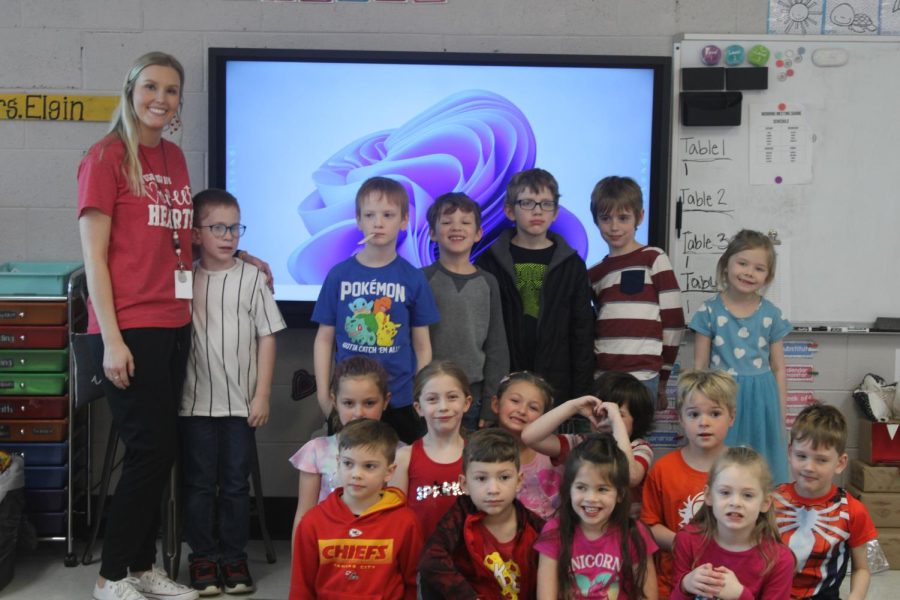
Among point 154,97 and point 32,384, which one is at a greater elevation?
point 154,97

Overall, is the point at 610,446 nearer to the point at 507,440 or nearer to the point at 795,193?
the point at 507,440

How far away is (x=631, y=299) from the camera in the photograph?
121 inches

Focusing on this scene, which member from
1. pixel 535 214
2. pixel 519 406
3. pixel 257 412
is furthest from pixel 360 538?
pixel 535 214

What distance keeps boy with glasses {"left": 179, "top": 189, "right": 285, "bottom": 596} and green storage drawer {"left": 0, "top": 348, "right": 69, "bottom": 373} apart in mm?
521

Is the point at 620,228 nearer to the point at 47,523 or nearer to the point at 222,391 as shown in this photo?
the point at 222,391

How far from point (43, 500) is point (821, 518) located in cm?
246

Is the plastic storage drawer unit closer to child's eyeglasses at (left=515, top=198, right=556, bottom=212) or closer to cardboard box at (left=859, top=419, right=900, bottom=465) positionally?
child's eyeglasses at (left=515, top=198, right=556, bottom=212)

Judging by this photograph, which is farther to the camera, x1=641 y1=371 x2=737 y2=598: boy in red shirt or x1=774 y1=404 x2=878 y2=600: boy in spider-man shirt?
x1=641 y1=371 x2=737 y2=598: boy in red shirt

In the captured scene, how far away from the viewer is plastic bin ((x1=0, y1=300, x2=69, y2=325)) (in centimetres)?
313

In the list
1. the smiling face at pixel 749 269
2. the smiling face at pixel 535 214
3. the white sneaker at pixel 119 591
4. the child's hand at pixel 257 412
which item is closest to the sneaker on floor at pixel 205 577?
the white sneaker at pixel 119 591

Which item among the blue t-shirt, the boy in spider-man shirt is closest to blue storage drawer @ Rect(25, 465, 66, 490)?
the blue t-shirt

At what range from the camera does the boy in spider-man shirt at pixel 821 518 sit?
7.38 feet

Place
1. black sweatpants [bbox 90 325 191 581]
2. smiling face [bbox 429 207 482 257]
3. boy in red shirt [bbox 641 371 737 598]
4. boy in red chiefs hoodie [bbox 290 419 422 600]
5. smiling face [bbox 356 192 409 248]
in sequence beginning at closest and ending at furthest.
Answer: boy in red chiefs hoodie [bbox 290 419 422 600] → boy in red shirt [bbox 641 371 737 598] → black sweatpants [bbox 90 325 191 581] → smiling face [bbox 356 192 409 248] → smiling face [bbox 429 207 482 257]

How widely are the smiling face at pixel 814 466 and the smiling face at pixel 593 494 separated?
465 mm
